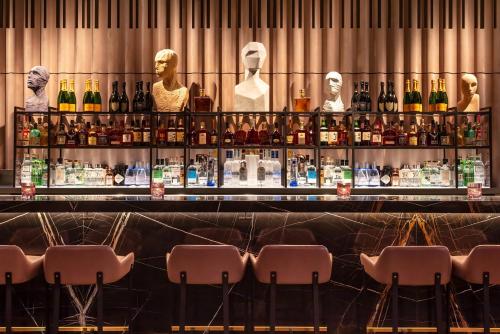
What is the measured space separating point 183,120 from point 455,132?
8.90 ft

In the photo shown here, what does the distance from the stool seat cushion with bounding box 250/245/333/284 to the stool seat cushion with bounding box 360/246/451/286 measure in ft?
1.18

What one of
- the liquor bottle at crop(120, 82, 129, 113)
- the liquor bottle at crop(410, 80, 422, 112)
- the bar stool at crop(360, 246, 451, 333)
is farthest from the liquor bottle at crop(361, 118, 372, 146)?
the bar stool at crop(360, 246, 451, 333)

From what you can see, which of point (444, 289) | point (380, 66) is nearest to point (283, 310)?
point (444, 289)

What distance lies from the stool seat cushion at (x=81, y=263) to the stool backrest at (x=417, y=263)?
161 centimetres

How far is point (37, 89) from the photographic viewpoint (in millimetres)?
5941

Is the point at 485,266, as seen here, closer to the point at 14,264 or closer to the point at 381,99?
the point at 14,264

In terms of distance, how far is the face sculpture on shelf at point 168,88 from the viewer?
5871 millimetres

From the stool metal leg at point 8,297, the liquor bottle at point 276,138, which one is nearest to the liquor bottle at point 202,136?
the liquor bottle at point 276,138

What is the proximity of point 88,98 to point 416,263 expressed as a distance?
4.05 metres

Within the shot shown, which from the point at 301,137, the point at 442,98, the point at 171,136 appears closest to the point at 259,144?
the point at 301,137

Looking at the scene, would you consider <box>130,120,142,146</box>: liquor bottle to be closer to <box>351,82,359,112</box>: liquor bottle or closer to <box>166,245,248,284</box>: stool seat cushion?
<box>351,82,359,112</box>: liquor bottle

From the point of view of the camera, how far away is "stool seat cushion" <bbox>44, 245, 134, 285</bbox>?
3391mm

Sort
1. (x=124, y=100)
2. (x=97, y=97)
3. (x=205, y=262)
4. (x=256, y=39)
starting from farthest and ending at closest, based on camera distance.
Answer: (x=256, y=39) → (x=124, y=100) → (x=97, y=97) → (x=205, y=262)

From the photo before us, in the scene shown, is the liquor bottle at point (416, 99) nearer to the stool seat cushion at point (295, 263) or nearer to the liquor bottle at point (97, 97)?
the stool seat cushion at point (295, 263)
